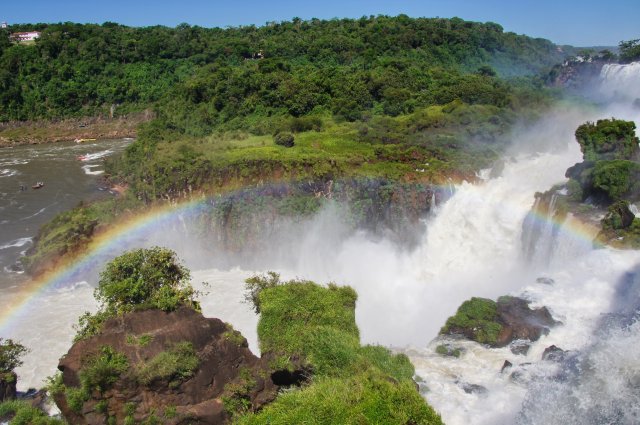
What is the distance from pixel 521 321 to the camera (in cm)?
1848

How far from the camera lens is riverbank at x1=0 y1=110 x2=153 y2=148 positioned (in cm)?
7447

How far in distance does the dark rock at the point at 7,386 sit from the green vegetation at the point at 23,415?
148 centimetres

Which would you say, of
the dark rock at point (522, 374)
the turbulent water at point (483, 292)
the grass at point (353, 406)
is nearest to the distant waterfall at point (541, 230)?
the turbulent water at point (483, 292)

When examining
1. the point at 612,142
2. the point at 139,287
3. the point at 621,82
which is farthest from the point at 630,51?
the point at 139,287

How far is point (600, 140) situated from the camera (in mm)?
26703

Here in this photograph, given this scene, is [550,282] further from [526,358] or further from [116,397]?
[116,397]

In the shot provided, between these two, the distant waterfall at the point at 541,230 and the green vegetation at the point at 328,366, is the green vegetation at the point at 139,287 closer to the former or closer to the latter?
the green vegetation at the point at 328,366

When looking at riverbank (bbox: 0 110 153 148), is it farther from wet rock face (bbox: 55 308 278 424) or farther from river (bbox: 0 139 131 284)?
wet rock face (bbox: 55 308 278 424)

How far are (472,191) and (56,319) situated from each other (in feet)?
71.4

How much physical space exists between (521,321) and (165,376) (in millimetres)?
12541

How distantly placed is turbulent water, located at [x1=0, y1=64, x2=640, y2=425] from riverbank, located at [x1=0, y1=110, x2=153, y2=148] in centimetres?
4502

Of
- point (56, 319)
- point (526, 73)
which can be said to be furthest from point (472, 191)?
point (526, 73)

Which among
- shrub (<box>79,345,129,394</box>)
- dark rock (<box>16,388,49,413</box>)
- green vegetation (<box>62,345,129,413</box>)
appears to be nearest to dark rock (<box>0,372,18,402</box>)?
dark rock (<box>16,388,49,413</box>)

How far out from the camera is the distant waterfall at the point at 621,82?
42.2 meters
